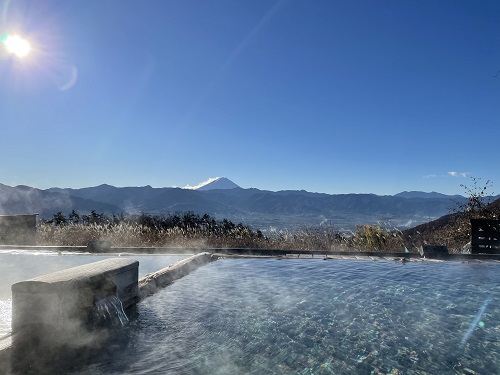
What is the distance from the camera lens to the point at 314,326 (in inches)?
144

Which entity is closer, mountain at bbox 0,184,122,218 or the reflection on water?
the reflection on water

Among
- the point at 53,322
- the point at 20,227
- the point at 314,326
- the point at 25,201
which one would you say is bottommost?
the point at 314,326

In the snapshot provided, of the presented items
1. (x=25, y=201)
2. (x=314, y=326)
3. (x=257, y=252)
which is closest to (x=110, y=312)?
(x=314, y=326)

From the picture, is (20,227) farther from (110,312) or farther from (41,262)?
(110,312)

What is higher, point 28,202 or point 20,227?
point 28,202

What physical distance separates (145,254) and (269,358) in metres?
5.52

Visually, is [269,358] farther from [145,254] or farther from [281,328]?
[145,254]

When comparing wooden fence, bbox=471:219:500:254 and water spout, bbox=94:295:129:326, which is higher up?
wooden fence, bbox=471:219:500:254

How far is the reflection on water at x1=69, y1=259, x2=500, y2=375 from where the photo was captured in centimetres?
278

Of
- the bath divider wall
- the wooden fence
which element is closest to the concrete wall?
the bath divider wall

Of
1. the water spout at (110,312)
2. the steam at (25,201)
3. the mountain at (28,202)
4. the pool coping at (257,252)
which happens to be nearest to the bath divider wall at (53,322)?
the water spout at (110,312)

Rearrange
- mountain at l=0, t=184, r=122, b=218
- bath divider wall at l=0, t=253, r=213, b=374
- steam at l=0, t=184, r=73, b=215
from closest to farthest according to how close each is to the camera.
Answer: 1. bath divider wall at l=0, t=253, r=213, b=374
2. steam at l=0, t=184, r=73, b=215
3. mountain at l=0, t=184, r=122, b=218

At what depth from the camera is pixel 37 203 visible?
411 feet

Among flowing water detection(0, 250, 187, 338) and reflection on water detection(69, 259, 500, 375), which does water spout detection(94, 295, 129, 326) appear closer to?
reflection on water detection(69, 259, 500, 375)
